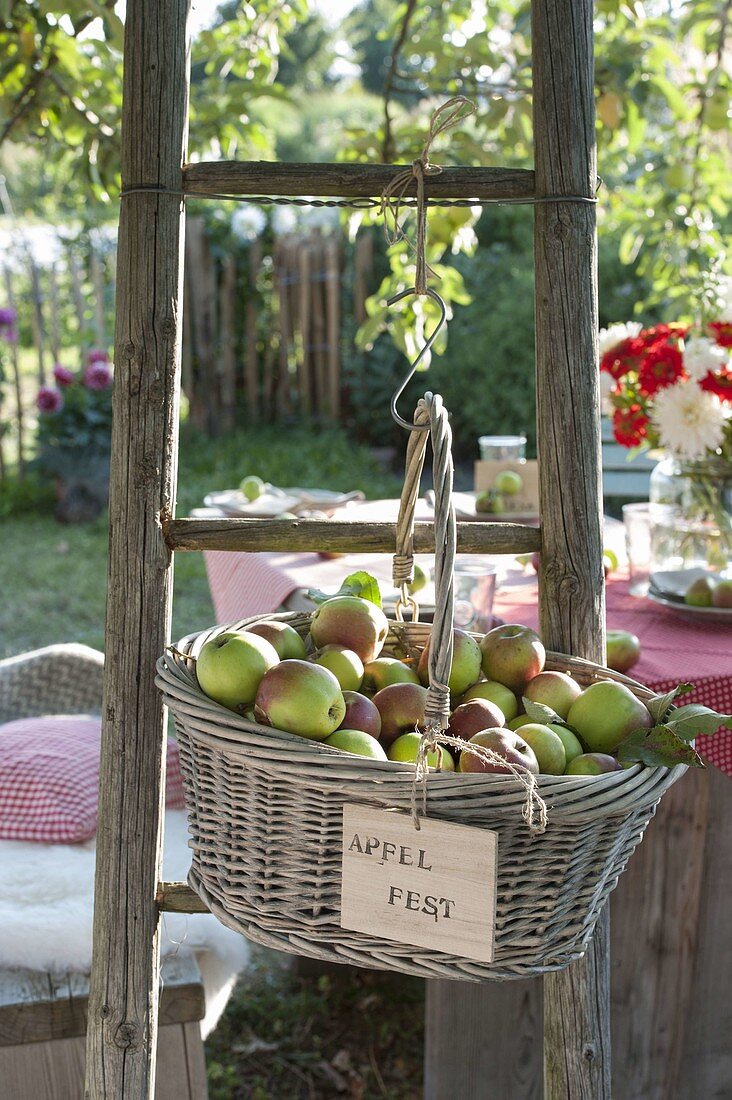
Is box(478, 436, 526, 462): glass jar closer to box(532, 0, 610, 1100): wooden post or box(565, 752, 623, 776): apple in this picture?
box(532, 0, 610, 1100): wooden post

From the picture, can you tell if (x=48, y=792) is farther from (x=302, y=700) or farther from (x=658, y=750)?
(x=658, y=750)

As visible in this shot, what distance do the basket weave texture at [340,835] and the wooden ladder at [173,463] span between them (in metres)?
0.22

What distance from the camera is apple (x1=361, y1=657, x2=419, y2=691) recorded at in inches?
45.4

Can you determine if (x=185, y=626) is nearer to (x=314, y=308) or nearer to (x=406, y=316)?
(x=406, y=316)

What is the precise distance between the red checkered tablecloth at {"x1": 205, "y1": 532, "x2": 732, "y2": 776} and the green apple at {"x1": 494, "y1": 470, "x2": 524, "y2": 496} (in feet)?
1.00

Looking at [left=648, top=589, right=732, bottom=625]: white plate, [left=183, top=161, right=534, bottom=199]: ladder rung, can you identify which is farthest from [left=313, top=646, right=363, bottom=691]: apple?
[left=648, top=589, right=732, bottom=625]: white plate

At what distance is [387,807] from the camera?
0.93m

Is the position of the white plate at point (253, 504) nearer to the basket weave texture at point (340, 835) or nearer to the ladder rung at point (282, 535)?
the ladder rung at point (282, 535)

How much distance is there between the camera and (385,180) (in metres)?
1.21

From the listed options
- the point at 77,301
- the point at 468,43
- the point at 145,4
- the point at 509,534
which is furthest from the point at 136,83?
the point at 77,301

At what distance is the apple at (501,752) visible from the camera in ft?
3.04

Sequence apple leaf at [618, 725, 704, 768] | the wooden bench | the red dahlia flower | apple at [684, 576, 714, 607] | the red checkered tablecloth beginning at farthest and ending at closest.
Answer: the red dahlia flower < apple at [684, 576, 714, 607] < the red checkered tablecloth < the wooden bench < apple leaf at [618, 725, 704, 768]

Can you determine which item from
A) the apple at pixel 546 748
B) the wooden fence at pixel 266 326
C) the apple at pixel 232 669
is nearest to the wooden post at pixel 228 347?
the wooden fence at pixel 266 326

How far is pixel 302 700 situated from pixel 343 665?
0.14m
